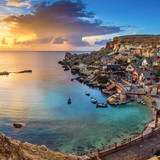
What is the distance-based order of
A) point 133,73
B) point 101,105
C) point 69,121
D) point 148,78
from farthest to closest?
point 133,73
point 148,78
point 101,105
point 69,121

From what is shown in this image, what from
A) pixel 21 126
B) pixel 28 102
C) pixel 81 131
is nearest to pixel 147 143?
pixel 81 131

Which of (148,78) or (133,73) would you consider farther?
(133,73)

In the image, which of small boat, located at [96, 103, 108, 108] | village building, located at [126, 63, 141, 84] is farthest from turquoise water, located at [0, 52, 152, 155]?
village building, located at [126, 63, 141, 84]

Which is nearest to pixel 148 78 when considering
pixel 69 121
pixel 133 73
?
pixel 133 73

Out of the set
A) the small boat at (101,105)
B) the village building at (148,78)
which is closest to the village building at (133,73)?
the village building at (148,78)

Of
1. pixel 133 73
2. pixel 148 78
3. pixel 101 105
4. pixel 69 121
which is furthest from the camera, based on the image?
pixel 133 73

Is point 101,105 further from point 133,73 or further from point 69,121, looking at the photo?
point 133,73

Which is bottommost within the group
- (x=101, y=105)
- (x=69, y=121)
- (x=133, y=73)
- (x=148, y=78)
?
(x=69, y=121)

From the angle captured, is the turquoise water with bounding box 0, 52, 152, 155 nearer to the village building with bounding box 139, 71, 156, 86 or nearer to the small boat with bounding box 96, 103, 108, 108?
the small boat with bounding box 96, 103, 108, 108

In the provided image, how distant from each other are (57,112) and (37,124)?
7464 mm

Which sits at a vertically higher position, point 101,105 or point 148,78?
point 148,78

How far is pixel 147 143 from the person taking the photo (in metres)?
20.7

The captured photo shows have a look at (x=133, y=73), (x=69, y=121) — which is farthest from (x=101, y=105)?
(x=133, y=73)

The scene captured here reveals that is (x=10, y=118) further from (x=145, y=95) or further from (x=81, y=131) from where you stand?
(x=145, y=95)
